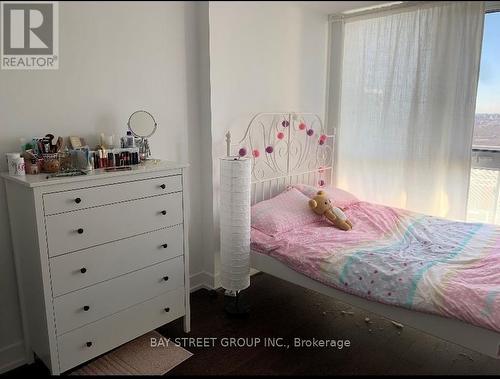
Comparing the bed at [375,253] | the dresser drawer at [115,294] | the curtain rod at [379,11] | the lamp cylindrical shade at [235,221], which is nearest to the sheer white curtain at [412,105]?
the curtain rod at [379,11]

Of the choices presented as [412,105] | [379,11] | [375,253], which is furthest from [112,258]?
[379,11]

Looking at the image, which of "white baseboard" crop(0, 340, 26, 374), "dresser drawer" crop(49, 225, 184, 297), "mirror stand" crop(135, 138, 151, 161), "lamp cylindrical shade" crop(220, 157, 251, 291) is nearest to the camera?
"dresser drawer" crop(49, 225, 184, 297)

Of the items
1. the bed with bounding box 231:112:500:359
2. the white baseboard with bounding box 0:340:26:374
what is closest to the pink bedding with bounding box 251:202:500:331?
the bed with bounding box 231:112:500:359

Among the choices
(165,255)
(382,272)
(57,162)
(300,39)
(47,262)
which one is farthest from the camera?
(300,39)

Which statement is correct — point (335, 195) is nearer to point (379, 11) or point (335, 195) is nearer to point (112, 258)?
point (379, 11)

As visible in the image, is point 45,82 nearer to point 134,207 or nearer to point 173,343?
point 134,207

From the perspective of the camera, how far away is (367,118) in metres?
3.30

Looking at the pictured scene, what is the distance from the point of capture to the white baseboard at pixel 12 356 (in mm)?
1900

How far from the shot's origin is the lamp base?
2.39m

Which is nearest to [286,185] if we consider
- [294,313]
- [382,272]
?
[294,313]

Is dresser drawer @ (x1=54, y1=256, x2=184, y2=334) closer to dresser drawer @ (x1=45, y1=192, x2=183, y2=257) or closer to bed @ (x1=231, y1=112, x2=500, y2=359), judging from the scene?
dresser drawer @ (x1=45, y1=192, x2=183, y2=257)

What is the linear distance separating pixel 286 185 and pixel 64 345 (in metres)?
2.00

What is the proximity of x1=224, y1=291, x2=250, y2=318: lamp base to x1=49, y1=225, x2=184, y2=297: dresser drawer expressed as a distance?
0.57 m

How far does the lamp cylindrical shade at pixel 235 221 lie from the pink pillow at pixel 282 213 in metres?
0.23
